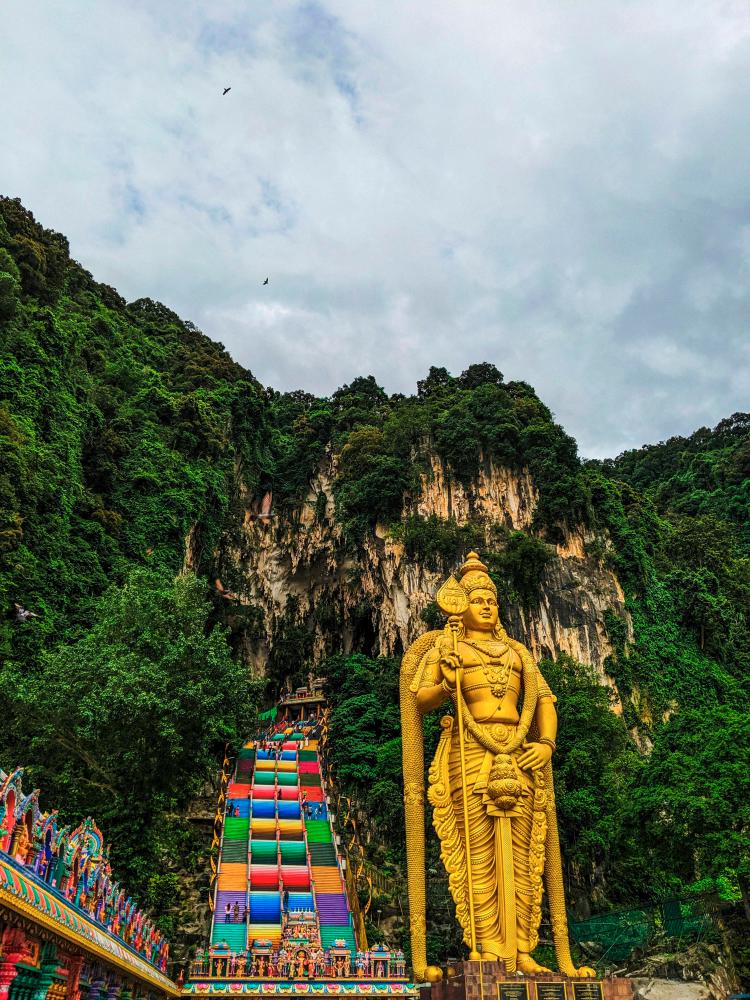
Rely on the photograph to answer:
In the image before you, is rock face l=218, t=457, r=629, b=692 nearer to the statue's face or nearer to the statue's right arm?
the statue's face

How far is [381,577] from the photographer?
2623cm

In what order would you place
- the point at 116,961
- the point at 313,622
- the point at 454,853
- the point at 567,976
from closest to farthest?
the point at 116,961 < the point at 567,976 < the point at 454,853 < the point at 313,622

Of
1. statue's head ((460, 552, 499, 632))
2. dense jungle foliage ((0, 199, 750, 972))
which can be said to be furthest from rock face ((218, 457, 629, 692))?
statue's head ((460, 552, 499, 632))

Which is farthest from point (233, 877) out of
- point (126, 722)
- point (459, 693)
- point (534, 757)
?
point (534, 757)

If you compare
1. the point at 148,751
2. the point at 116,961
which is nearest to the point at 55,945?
the point at 116,961

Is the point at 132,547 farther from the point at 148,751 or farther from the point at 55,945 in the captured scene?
the point at 55,945

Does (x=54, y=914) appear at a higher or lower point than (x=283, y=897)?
lower

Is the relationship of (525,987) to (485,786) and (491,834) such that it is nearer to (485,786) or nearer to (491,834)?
A: (491,834)

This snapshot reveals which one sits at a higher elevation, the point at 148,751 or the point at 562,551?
the point at 562,551

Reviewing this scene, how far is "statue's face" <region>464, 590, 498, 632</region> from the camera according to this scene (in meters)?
8.29

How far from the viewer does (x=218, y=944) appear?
1086 centimetres

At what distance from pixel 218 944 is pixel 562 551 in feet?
55.3

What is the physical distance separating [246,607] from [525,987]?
75.0ft

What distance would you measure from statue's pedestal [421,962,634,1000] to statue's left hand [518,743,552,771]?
1696 millimetres
